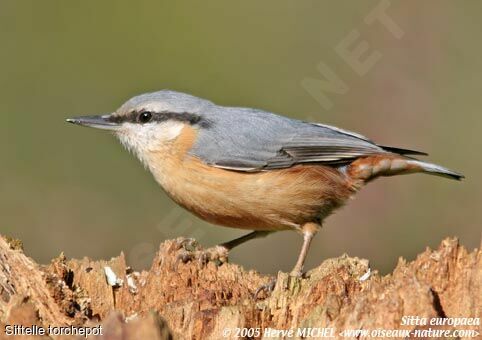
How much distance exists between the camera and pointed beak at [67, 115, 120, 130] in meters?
6.07

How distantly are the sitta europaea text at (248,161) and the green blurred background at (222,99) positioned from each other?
3.05 ft

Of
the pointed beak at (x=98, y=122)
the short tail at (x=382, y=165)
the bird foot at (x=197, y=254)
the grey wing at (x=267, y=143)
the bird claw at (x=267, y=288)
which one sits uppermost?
the pointed beak at (x=98, y=122)

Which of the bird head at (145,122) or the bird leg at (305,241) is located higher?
the bird head at (145,122)

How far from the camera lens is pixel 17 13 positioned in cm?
886

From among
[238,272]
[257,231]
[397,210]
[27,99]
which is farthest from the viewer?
[27,99]

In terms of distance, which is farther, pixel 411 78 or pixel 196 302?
pixel 411 78

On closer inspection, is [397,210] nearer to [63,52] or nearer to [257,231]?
[257,231]

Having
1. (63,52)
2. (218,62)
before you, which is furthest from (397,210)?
(63,52)

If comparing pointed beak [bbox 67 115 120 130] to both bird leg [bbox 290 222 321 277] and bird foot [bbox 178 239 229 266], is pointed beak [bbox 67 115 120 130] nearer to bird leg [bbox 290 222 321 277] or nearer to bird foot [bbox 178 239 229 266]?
bird foot [bbox 178 239 229 266]

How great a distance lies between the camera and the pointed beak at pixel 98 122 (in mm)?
6070

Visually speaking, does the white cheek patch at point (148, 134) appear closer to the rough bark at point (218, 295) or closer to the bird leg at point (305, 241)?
the rough bark at point (218, 295)

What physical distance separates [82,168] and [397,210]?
304 centimetres

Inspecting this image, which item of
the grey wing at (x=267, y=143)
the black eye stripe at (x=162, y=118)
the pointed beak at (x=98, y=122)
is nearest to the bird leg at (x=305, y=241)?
the grey wing at (x=267, y=143)

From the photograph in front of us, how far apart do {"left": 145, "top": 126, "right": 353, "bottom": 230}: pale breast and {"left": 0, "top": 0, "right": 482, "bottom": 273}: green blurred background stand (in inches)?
40.2
